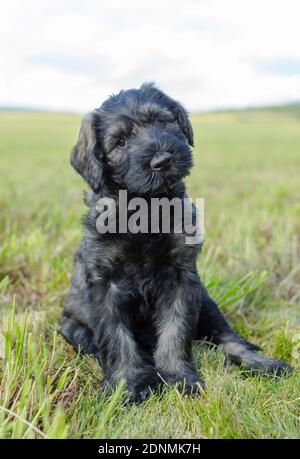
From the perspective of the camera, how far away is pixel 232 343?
365 cm

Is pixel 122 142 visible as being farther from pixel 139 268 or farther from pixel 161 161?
pixel 139 268

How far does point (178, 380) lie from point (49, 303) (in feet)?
5.37

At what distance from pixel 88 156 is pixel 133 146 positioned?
0.33 m

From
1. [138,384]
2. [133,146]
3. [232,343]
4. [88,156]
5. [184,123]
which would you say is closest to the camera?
[138,384]

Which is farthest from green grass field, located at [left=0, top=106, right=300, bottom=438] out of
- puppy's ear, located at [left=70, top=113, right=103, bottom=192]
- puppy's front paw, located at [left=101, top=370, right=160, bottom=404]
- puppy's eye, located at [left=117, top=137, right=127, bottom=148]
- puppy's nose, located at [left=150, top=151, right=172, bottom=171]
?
puppy's eye, located at [left=117, top=137, right=127, bottom=148]

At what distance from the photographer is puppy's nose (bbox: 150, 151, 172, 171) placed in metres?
3.21

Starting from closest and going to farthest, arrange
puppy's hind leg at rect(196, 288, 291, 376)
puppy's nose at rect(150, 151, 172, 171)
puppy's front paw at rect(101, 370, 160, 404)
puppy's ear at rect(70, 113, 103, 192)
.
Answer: puppy's front paw at rect(101, 370, 160, 404)
puppy's nose at rect(150, 151, 172, 171)
puppy's hind leg at rect(196, 288, 291, 376)
puppy's ear at rect(70, 113, 103, 192)

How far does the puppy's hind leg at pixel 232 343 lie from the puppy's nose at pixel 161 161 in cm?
109

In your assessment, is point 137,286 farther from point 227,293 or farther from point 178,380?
point 227,293

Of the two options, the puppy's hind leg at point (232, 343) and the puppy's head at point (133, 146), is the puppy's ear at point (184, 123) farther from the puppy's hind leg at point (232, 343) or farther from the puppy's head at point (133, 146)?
the puppy's hind leg at point (232, 343)

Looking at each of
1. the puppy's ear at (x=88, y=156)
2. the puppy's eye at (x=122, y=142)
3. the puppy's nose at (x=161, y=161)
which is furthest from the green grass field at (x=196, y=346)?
the puppy's eye at (x=122, y=142)

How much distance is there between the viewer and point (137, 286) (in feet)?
11.2

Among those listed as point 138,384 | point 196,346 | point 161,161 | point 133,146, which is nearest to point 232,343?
point 196,346

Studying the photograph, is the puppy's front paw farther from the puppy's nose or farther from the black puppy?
the puppy's nose
